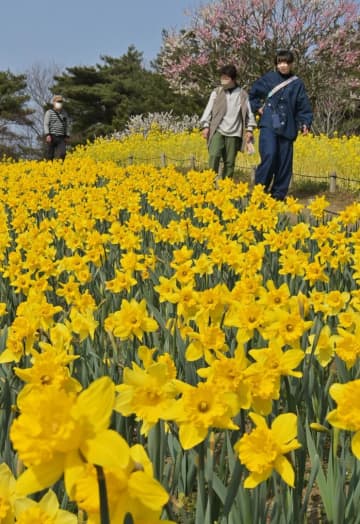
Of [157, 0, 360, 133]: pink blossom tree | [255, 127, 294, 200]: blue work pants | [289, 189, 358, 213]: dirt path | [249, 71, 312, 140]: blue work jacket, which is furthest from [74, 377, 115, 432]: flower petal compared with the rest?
[157, 0, 360, 133]: pink blossom tree

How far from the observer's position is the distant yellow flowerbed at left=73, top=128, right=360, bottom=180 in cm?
948

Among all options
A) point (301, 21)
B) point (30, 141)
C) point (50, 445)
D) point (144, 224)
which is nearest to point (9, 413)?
point (50, 445)

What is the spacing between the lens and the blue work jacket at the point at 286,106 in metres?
6.55

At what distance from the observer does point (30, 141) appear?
1421 inches

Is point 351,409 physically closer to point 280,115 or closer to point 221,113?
point 280,115

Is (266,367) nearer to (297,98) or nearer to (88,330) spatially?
(88,330)

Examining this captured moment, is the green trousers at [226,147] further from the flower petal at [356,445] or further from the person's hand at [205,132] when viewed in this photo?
the flower petal at [356,445]

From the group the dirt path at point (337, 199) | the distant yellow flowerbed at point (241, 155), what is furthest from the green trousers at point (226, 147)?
the distant yellow flowerbed at point (241, 155)

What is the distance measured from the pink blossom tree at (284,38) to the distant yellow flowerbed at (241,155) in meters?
4.91

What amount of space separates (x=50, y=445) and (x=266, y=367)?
1.95ft

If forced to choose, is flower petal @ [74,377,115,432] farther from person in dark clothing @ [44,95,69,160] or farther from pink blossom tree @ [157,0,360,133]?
pink blossom tree @ [157,0,360,133]

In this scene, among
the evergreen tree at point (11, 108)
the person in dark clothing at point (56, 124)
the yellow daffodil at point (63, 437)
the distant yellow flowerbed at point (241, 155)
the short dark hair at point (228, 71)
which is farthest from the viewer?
the evergreen tree at point (11, 108)

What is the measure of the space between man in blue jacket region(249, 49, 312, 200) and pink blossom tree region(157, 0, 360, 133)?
14104 millimetres

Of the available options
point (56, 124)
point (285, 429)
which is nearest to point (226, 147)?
point (56, 124)
